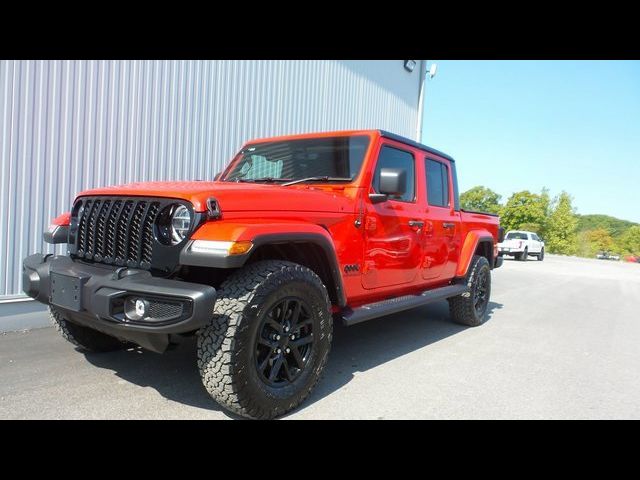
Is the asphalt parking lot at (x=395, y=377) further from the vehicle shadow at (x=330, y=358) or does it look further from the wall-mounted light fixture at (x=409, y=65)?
the wall-mounted light fixture at (x=409, y=65)

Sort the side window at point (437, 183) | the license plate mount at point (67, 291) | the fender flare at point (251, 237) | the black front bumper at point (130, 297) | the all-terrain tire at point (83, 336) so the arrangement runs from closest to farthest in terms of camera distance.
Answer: the black front bumper at point (130, 297) → the fender flare at point (251, 237) → the license plate mount at point (67, 291) → the all-terrain tire at point (83, 336) → the side window at point (437, 183)

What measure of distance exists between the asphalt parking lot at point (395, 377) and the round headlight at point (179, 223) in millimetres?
1111

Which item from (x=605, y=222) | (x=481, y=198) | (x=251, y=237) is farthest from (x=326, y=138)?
(x=605, y=222)

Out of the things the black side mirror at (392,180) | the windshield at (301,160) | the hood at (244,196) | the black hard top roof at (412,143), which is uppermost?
the black hard top roof at (412,143)

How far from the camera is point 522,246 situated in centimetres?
2314

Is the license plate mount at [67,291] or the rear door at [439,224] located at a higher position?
the rear door at [439,224]

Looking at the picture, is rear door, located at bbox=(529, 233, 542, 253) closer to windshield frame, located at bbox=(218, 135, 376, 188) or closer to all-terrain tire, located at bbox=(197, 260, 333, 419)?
windshield frame, located at bbox=(218, 135, 376, 188)

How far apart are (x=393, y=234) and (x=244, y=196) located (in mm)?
1624

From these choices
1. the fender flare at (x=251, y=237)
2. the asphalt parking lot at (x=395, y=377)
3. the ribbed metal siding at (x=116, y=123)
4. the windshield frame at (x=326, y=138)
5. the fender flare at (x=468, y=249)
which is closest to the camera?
the fender flare at (x=251, y=237)

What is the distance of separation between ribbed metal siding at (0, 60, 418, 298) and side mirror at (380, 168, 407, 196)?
3510 mm

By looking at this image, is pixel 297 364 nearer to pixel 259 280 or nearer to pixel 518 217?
pixel 259 280

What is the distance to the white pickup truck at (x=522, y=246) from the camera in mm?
23167

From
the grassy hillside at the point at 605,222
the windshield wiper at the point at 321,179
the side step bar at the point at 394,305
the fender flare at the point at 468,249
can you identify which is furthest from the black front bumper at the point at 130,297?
the grassy hillside at the point at 605,222

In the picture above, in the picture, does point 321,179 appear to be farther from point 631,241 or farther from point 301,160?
point 631,241
